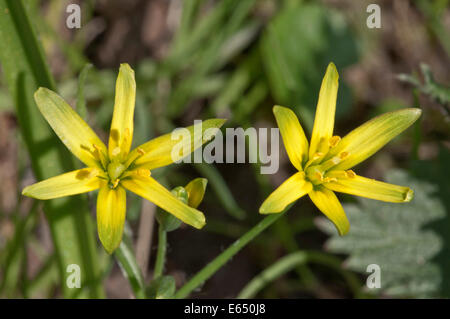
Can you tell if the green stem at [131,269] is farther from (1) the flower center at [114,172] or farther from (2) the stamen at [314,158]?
(2) the stamen at [314,158]

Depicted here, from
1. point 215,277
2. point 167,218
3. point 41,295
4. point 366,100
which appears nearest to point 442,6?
point 366,100

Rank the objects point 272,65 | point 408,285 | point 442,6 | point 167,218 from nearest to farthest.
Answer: point 167,218 → point 408,285 → point 272,65 → point 442,6

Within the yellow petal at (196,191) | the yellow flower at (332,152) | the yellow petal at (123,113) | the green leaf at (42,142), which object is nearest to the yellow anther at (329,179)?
the yellow flower at (332,152)

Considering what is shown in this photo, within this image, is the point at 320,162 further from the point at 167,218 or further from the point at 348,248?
the point at 348,248

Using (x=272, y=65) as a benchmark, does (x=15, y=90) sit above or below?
below

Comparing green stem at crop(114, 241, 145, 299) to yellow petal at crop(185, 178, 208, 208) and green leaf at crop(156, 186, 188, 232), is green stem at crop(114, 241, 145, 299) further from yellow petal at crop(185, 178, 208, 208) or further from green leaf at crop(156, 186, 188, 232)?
yellow petal at crop(185, 178, 208, 208)

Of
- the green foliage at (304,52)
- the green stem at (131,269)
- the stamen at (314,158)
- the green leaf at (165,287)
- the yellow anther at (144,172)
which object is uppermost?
the green foliage at (304,52)

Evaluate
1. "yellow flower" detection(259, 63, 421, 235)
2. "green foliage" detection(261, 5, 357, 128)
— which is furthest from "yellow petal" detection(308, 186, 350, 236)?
"green foliage" detection(261, 5, 357, 128)
